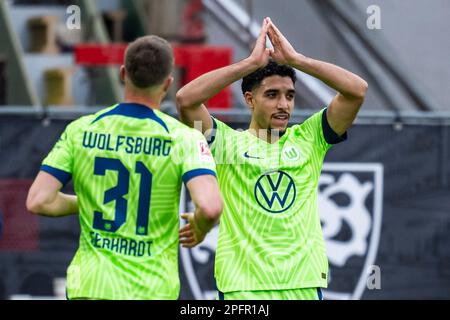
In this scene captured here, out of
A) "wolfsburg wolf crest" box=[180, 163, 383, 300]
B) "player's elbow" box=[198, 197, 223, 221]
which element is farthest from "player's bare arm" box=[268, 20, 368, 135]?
"wolfsburg wolf crest" box=[180, 163, 383, 300]

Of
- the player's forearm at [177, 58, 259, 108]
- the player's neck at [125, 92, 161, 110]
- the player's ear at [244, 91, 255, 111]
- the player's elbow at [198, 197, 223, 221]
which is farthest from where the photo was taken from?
the player's ear at [244, 91, 255, 111]

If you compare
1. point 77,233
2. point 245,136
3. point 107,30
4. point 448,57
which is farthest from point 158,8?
point 245,136

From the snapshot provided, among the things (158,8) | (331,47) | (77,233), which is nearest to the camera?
(77,233)

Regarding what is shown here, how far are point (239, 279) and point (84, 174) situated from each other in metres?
1.46

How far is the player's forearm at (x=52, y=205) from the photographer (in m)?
5.37

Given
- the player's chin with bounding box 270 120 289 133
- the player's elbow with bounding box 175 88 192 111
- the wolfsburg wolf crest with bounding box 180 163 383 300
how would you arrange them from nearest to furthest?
the player's elbow with bounding box 175 88 192 111, the player's chin with bounding box 270 120 289 133, the wolfsburg wolf crest with bounding box 180 163 383 300

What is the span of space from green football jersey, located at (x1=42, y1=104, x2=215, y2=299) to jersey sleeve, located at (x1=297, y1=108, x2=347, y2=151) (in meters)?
1.43

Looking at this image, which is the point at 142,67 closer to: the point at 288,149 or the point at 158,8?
the point at 288,149

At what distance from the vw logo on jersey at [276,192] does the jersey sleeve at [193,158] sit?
3.84 feet

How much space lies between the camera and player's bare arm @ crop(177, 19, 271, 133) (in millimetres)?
6316

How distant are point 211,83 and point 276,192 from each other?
0.70 meters

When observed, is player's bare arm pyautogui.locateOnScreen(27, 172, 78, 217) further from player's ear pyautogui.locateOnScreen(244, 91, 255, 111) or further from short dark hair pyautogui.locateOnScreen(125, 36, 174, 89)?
player's ear pyautogui.locateOnScreen(244, 91, 255, 111)

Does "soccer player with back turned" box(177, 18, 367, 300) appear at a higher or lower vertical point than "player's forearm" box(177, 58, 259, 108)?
lower

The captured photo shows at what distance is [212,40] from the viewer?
44.7ft
